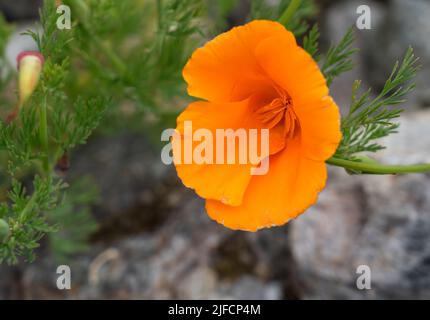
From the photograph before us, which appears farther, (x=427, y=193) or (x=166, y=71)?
(x=166, y=71)

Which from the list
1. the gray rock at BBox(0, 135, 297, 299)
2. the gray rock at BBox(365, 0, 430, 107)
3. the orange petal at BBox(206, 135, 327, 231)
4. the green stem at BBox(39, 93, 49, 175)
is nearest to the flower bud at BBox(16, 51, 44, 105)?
the green stem at BBox(39, 93, 49, 175)

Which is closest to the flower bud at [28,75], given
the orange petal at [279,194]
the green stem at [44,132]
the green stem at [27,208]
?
the green stem at [44,132]

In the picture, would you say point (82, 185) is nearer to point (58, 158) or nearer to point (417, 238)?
point (58, 158)

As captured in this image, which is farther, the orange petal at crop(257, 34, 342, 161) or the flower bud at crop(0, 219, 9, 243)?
the flower bud at crop(0, 219, 9, 243)

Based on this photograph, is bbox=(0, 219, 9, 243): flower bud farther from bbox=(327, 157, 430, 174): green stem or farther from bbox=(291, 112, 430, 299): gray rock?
bbox=(291, 112, 430, 299): gray rock

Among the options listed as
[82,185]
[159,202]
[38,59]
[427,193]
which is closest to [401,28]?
[427,193]
